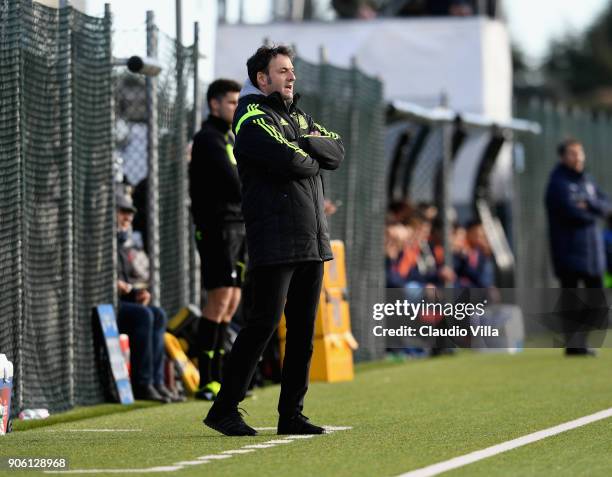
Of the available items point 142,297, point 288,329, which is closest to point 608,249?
point 142,297

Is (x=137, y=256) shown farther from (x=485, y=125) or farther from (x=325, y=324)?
(x=485, y=125)

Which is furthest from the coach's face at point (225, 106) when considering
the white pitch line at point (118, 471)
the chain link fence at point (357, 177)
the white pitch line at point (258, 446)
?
the white pitch line at point (118, 471)

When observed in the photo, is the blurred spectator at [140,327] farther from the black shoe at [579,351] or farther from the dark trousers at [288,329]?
the black shoe at [579,351]

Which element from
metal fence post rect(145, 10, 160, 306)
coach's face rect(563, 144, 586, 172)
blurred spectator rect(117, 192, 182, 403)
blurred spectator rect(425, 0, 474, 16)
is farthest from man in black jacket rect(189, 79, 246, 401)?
blurred spectator rect(425, 0, 474, 16)

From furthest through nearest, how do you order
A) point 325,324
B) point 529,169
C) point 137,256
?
point 529,169, point 325,324, point 137,256

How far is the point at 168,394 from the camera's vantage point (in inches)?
552

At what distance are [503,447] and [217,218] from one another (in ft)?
13.3

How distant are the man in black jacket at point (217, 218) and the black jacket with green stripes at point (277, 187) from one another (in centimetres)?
279

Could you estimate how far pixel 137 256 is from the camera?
1484 cm

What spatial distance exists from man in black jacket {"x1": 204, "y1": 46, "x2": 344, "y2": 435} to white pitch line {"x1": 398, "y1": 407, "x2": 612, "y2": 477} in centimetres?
120

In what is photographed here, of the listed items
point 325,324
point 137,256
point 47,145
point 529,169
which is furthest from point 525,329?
point 47,145

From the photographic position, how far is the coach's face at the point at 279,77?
1055 cm

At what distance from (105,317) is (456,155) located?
10.8 meters

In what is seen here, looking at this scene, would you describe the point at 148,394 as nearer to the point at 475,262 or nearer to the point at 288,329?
the point at 288,329
